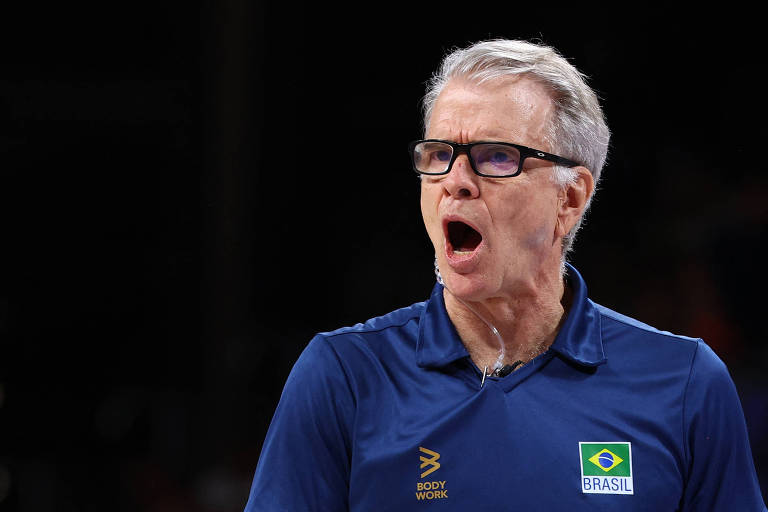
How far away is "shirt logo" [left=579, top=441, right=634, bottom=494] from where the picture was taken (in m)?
1.82

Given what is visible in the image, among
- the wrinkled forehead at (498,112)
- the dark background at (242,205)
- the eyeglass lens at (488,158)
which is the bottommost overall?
the dark background at (242,205)

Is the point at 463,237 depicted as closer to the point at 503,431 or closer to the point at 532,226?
the point at 532,226

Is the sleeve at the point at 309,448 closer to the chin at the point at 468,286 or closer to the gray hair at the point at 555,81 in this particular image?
the chin at the point at 468,286

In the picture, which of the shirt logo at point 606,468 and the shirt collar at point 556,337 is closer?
Answer: the shirt logo at point 606,468

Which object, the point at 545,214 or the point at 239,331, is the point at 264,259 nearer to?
the point at 239,331

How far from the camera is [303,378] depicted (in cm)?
189

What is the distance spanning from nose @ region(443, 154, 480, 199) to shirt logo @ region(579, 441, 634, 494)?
538 millimetres

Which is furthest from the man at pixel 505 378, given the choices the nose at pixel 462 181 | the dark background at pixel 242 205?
the dark background at pixel 242 205

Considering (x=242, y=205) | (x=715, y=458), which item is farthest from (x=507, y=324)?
(x=242, y=205)

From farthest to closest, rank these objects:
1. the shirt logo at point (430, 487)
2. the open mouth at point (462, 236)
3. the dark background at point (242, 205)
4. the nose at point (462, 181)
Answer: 1. the dark background at point (242, 205)
2. the open mouth at point (462, 236)
3. the nose at point (462, 181)
4. the shirt logo at point (430, 487)

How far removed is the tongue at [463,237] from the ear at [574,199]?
0.20 m

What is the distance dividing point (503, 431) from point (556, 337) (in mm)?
266

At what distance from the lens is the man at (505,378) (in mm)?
1821

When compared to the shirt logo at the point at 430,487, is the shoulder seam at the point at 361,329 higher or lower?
higher
